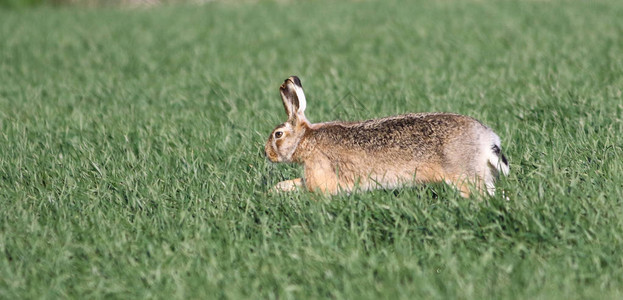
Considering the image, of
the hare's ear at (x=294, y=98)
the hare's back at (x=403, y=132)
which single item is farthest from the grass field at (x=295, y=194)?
the hare's ear at (x=294, y=98)

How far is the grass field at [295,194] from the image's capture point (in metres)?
3.46

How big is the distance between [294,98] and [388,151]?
890 mm

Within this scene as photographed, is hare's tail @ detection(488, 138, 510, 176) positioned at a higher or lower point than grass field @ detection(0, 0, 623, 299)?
higher

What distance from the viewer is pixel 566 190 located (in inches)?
160

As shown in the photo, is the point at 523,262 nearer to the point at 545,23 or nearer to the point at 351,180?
the point at 351,180

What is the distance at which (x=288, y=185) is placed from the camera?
15.0 ft

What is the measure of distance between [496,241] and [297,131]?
1.67m

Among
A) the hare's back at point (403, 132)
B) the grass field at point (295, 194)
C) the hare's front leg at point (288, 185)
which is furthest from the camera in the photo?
the hare's front leg at point (288, 185)

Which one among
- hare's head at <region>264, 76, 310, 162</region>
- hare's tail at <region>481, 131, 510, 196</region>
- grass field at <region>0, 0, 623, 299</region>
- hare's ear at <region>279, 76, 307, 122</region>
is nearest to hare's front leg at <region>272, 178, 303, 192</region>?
grass field at <region>0, 0, 623, 299</region>

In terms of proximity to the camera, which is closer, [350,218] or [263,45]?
[350,218]

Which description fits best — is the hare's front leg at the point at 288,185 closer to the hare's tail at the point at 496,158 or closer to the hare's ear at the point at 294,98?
the hare's ear at the point at 294,98

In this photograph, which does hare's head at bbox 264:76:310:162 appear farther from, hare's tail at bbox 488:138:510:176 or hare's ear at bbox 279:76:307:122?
hare's tail at bbox 488:138:510:176

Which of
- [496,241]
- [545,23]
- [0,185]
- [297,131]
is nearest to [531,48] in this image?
[545,23]

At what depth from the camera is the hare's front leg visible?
4.45 meters
